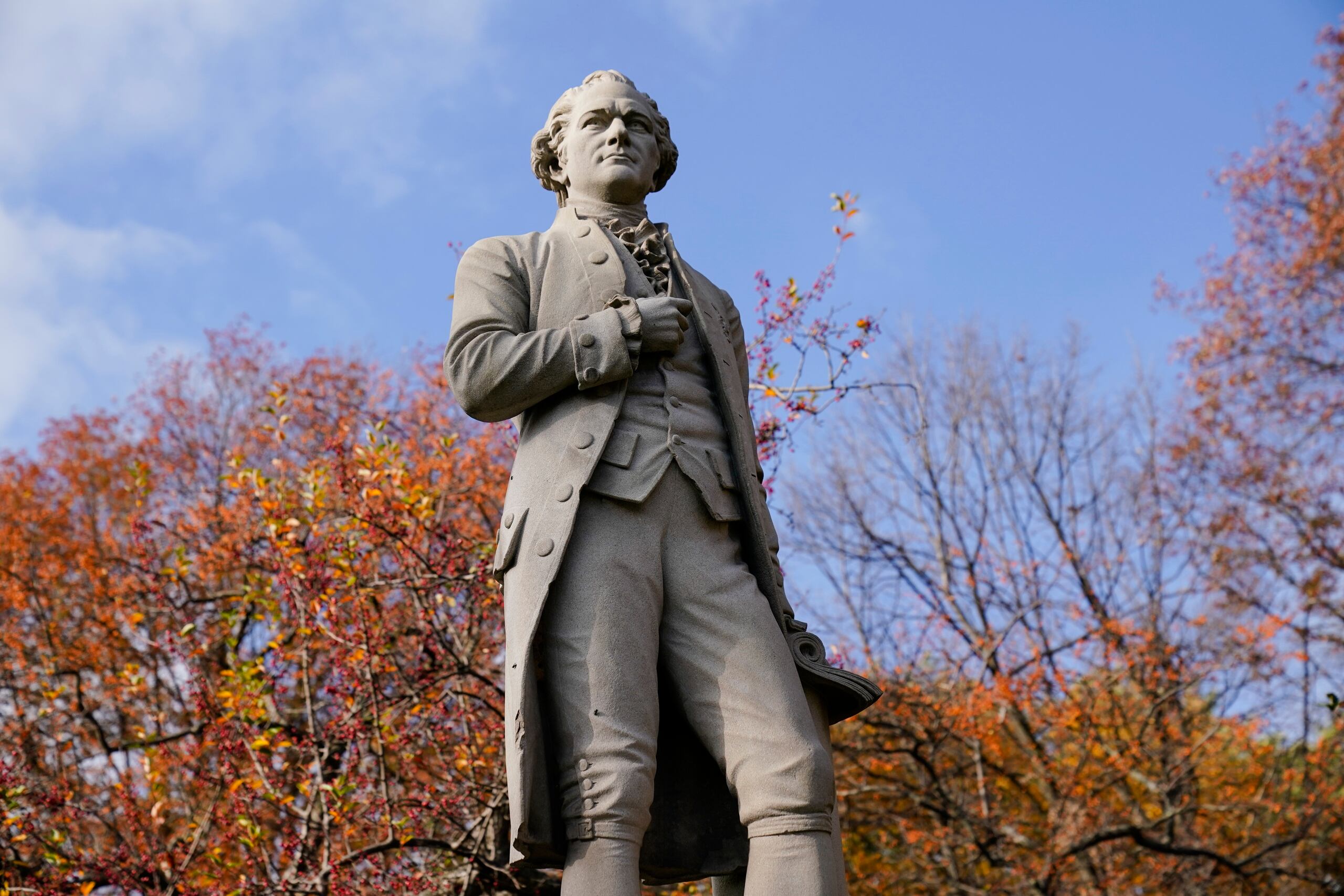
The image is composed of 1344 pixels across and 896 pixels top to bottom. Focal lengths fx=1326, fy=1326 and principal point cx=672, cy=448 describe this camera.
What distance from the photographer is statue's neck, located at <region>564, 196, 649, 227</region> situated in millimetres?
4203

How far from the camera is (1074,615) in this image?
15.4m

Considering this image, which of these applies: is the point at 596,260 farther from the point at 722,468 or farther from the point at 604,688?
the point at 604,688

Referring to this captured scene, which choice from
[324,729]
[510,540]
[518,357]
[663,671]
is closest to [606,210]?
[518,357]

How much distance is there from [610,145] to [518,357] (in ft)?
3.12

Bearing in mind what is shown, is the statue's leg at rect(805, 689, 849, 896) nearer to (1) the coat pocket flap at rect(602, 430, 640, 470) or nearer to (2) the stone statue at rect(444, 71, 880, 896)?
(2) the stone statue at rect(444, 71, 880, 896)

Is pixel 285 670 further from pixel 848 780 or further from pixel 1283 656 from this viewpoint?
pixel 1283 656

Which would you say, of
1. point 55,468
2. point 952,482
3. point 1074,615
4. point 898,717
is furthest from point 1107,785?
point 55,468

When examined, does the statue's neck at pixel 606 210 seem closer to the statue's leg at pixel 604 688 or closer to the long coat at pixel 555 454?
the long coat at pixel 555 454

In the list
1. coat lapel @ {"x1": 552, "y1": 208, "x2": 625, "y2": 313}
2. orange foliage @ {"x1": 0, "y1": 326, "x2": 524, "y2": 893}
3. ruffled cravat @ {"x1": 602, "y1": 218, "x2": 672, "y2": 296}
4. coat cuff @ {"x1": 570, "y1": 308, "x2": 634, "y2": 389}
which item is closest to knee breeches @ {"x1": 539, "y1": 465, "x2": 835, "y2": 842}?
coat cuff @ {"x1": 570, "y1": 308, "x2": 634, "y2": 389}

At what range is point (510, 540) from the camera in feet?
11.7

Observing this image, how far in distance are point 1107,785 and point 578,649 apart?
10.3 meters

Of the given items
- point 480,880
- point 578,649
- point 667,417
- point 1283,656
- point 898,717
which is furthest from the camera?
point 1283,656

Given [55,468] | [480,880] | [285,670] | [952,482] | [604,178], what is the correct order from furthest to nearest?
[55,468] < [952,482] < [285,670] < [480,880] < [604,178]

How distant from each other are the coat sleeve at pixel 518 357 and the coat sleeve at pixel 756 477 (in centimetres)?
54
